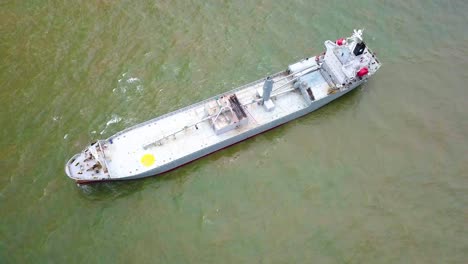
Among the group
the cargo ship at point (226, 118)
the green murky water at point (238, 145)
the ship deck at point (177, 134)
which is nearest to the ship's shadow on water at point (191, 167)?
the green murky water at point (238, 145)

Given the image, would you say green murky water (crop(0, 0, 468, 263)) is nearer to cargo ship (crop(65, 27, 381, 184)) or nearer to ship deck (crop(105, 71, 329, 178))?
cargo ship (crop(65, 27, 381, 184))

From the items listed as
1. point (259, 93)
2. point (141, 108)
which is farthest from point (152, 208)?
point (259, 93)

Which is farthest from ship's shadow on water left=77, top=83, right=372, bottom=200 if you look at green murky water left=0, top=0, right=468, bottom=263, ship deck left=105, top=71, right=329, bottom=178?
ship deck left=105, top=71, right=329, bottom=178

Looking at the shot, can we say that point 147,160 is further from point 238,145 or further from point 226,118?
point 238,145

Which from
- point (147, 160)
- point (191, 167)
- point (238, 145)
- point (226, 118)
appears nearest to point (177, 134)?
point (191, 167)

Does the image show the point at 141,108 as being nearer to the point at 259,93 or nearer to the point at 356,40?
the point at 259,93

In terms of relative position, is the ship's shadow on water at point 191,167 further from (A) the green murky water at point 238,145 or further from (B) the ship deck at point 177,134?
(B) the ship deck at point 177,134
